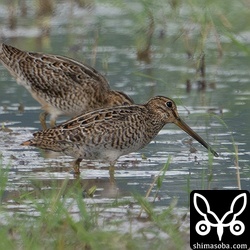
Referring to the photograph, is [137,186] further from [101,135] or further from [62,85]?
[62,85]

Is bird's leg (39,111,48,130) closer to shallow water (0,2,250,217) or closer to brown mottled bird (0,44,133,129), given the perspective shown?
brown mottled bird (0,44,133,129)

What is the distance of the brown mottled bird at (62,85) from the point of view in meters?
11.2

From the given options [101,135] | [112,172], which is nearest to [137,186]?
[112,172]

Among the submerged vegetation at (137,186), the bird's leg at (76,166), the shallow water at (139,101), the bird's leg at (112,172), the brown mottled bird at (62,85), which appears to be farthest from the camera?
the brown mottled bird at (62,85)

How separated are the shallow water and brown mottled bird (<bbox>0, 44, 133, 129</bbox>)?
1.05ft

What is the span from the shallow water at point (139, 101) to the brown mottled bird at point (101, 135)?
7.8 inches

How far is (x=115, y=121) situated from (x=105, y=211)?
155cm

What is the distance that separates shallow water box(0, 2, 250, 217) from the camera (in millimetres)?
9195

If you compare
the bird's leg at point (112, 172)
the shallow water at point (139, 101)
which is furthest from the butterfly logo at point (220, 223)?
the bird's leg at point (112, 172)

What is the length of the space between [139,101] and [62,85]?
4.22 ft

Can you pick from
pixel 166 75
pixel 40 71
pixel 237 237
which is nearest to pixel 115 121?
pixel 40 71

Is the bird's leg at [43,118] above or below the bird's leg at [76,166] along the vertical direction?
above

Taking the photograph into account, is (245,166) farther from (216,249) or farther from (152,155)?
(216,249)

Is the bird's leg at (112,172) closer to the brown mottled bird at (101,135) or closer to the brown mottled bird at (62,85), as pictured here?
the brown mottled bird at (101,135)
